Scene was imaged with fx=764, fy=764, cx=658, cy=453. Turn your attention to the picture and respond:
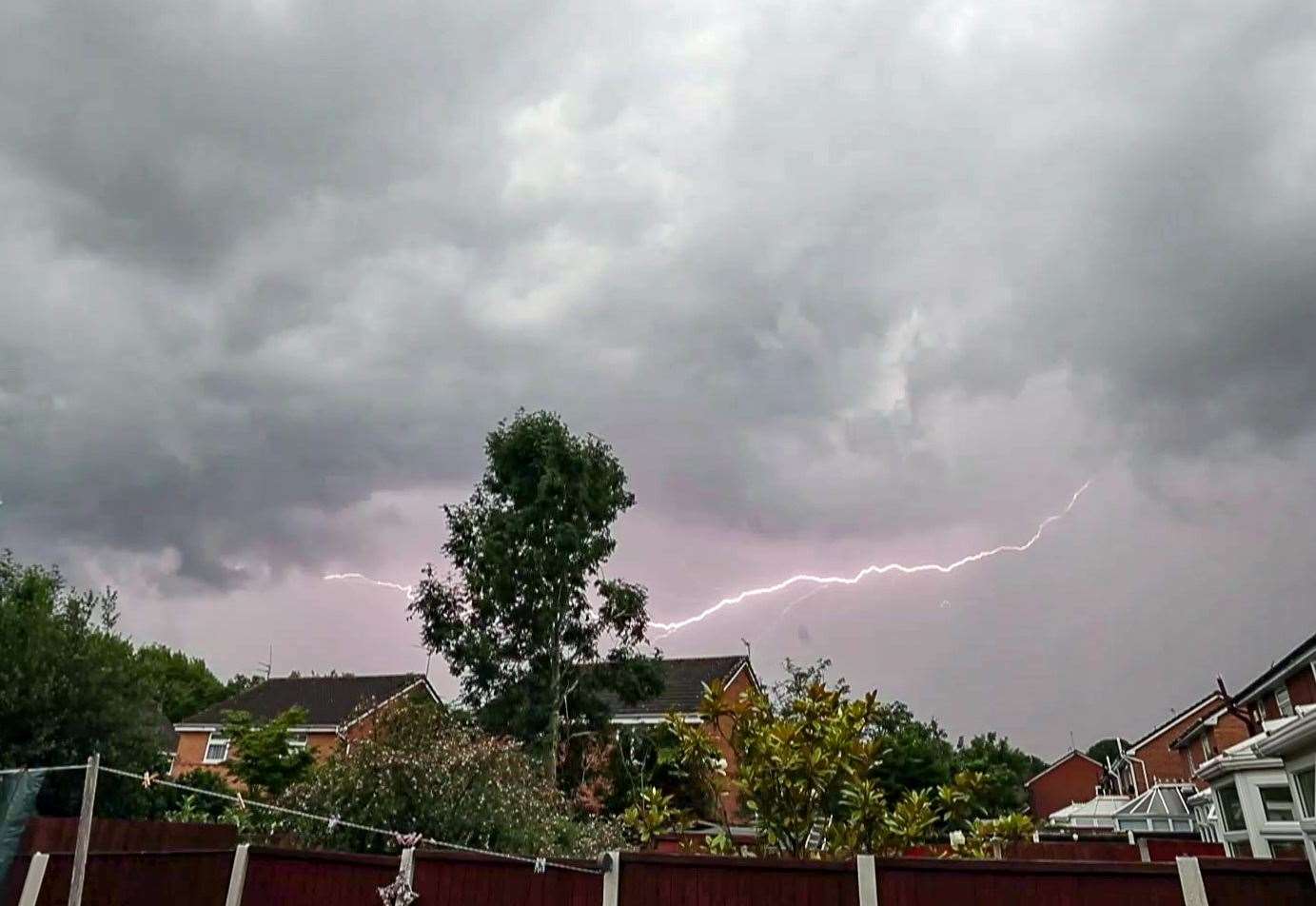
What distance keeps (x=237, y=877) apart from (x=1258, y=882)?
29.6 ft

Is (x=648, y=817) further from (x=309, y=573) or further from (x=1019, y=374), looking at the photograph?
(x=309, y=573)

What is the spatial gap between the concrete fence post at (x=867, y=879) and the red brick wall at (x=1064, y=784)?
166ft

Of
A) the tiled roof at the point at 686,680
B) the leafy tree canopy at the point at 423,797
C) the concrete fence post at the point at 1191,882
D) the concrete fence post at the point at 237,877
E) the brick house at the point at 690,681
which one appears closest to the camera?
the concrete fence post at the point at 1191,882

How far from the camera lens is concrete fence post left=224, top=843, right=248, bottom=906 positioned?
739cm

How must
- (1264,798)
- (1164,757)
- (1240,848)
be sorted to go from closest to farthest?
(1264,798)
(1240,848)
(1164,757)

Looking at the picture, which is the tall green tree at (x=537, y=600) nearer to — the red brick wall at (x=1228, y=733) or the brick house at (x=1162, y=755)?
the red brick wall at (x=1228, y=733)

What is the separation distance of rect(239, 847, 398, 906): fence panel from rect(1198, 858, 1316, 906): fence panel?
277 inches

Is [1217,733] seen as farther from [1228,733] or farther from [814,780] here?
[814,780]

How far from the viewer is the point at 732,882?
22.2 ft

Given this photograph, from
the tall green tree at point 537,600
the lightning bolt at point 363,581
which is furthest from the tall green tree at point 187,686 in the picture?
the tall green tree at point 537,600

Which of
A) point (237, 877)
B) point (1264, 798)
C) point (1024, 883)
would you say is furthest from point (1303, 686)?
point (237, 877)

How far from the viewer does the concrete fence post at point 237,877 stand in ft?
24.3

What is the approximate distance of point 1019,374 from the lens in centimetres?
1498

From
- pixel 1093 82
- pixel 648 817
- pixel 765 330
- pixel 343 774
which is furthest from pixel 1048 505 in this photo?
pixel 343 774
